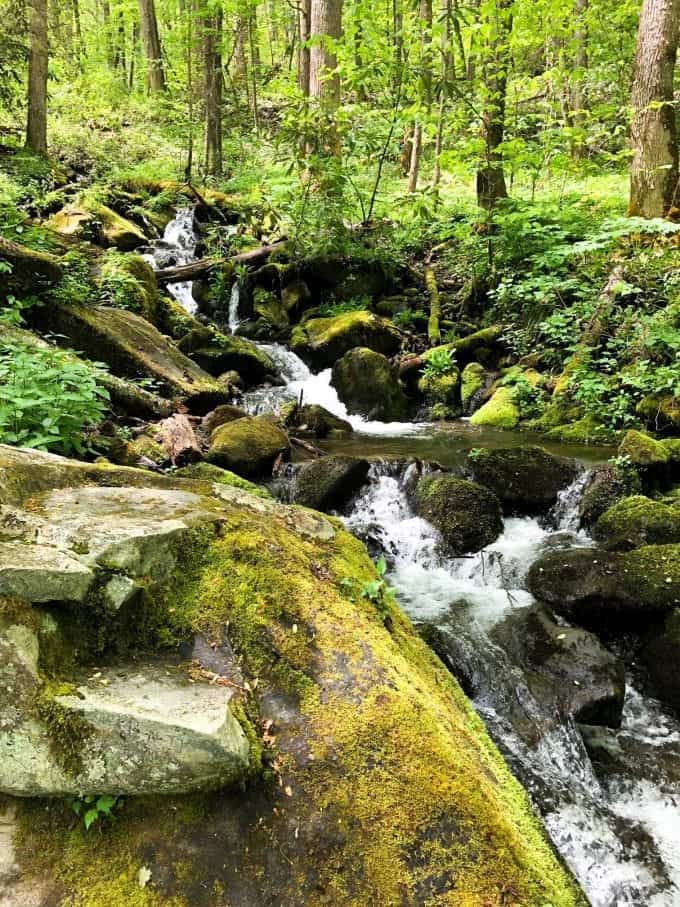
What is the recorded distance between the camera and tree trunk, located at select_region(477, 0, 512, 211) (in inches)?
424

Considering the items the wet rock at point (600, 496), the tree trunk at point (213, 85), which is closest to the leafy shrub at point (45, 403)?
the wet rock at point (600, 496)

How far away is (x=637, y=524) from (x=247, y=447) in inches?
168

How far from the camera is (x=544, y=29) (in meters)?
11.7

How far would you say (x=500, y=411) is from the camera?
967 cm

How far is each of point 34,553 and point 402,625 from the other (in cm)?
183

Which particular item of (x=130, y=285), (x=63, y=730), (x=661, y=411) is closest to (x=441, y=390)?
(x=661, y=411)

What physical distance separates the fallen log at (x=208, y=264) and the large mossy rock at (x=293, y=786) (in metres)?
11.0

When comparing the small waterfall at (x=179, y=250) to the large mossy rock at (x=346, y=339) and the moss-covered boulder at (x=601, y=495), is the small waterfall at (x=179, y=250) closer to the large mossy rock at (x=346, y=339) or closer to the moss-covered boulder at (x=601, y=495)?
the large mossy rock at (x=346, y=339)

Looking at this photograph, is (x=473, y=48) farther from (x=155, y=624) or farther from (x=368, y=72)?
(x=155, y=624)

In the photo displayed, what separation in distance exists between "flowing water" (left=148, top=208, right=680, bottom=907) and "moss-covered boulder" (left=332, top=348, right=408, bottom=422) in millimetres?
2583

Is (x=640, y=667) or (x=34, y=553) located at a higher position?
(x=34, y=553)

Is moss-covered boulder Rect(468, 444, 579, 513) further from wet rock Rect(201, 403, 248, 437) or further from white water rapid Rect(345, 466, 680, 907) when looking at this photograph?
wet rock Rect(201, 403, 248, 437)

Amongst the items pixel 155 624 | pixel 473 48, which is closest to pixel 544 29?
pixel 473 48

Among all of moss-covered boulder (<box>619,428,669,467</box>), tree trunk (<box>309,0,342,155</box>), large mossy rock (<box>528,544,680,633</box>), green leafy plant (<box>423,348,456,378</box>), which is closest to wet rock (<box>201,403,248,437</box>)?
green leafy plant (<box>423,348,456,378</box>)
